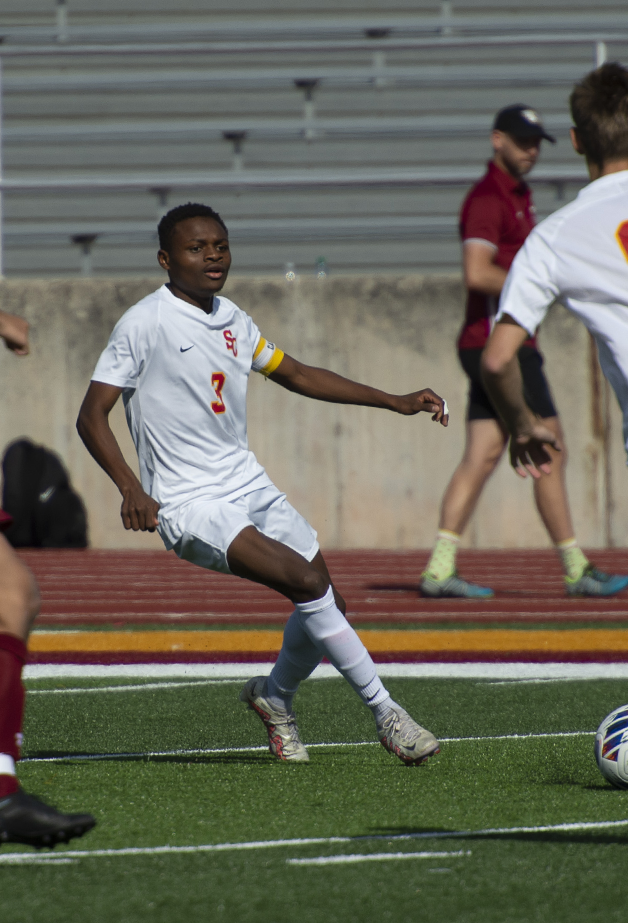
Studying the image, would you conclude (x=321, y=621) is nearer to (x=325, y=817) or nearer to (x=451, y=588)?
(x=325, y=817)

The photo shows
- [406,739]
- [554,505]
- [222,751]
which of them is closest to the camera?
[406,739]

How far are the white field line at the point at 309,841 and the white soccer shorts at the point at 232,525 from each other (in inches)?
49.4

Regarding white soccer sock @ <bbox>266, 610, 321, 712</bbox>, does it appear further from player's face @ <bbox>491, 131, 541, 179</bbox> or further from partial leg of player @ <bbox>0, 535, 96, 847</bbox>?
player's face @ <bbox>491, 131, 541, 179</bbox>

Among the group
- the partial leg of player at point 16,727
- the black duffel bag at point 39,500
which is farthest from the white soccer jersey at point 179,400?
the black duffel bag at point 39,500

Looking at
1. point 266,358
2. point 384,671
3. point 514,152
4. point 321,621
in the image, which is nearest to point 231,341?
point 266,358

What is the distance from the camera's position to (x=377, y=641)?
6.61m

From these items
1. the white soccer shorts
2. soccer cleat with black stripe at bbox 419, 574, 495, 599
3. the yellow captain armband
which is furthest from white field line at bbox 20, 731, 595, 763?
soccer cleat with black stripe at bbox 419, 574, 495, 599

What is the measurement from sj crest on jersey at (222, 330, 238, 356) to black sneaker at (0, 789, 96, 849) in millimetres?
2003

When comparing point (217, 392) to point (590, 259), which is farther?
point (217, 392)

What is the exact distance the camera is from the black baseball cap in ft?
23.9

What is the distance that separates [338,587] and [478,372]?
1.68 metres

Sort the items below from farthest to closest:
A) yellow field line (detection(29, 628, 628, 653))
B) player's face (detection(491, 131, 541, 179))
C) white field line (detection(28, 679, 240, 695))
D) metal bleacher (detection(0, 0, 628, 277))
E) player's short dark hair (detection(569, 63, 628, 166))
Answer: metal bleacher (detection(0, 0, 628, 277)), player's face (detection(491, 131, 541, 179)), yellow field line (detection(29, 628, 628, 653)), white field line (detection(28, 679, 240, 695)), player's short dark hair (detection(569, 63, 628, 166))

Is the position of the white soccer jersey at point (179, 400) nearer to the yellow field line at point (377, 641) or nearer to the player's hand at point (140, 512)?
the player's hand at point (140, 512)

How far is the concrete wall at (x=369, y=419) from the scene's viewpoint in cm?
1020
